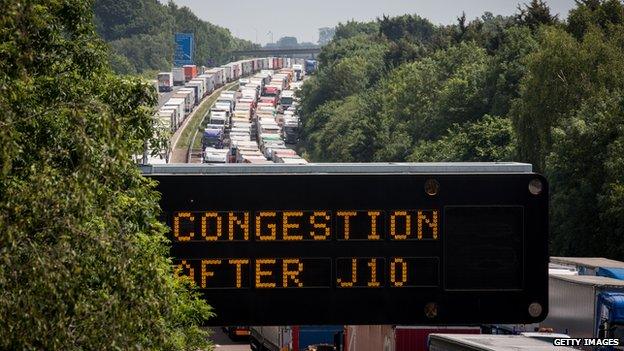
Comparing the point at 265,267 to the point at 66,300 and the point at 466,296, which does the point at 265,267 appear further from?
the point at 66,300

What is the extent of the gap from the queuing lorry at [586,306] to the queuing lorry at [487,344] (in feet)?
25.0

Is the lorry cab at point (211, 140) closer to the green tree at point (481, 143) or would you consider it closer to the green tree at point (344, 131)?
the green tree at point (344, 131)

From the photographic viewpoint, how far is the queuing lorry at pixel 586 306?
38156 millimetres

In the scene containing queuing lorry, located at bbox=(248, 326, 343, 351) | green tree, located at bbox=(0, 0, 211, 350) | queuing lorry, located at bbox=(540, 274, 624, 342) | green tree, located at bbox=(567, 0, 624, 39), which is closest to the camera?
green tree, located at bbox=(0, 0, 211, 350)

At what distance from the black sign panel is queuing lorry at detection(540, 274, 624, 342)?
1207cm

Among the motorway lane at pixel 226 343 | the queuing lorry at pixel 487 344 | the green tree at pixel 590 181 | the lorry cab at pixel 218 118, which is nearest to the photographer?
the queuing lorry at pixel 487 344

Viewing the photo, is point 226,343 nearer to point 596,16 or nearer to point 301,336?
point 301,336

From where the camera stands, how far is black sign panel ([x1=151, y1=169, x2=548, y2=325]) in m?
25.8

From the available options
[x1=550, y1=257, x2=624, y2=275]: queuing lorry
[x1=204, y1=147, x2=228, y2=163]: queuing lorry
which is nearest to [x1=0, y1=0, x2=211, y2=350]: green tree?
[x1=550, y1=257, x2=624, y2=275]: queuing lorry

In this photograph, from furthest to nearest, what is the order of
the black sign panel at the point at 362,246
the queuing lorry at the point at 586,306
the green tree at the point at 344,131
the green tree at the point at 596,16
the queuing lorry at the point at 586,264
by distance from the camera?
the green tree at the point at 344,131, the green tree at the point at 596,16, the queuing lorry at the point at 586,264, the queuing lorry at the point at 586,306, the black sign panel at the point at 362,246

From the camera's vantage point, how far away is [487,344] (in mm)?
28312

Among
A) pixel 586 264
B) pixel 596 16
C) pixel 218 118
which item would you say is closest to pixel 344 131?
pixel 218 118

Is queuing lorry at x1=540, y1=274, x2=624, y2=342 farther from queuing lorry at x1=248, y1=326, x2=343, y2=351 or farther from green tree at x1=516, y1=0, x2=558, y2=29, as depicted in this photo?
green tree at x1=516, y1=0, x2=558, y2=29

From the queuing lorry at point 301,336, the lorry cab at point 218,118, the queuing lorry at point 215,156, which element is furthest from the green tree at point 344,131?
the queuing lorry at point 301,336
